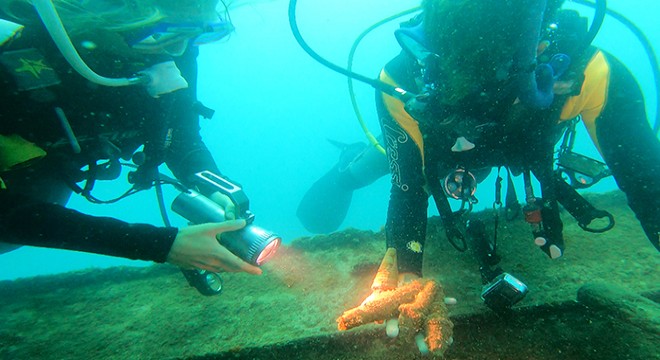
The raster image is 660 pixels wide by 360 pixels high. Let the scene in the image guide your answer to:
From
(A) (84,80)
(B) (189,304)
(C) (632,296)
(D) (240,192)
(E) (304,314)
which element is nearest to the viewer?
(C) (632,296)

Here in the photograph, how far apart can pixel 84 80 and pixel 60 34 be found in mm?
602

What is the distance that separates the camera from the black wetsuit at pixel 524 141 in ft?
7.66

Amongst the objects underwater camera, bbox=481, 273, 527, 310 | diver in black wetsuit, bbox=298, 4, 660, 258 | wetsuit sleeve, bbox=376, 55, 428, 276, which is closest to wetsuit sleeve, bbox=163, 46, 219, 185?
wetsuit sleeve, bbox=376, 55, 428, 276

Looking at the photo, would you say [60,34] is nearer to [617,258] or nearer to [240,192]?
[240,192]

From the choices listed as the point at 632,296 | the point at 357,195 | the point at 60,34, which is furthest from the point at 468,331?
the point at 357,195

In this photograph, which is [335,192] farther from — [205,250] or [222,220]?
[205,250]

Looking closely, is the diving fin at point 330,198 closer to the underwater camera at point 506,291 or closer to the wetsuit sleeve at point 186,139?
the wetsuit sleeve at point 186,139

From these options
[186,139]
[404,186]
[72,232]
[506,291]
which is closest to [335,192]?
[186,139]

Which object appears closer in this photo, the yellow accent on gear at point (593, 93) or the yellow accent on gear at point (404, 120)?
the yellow accent on gear at point (593, 93)

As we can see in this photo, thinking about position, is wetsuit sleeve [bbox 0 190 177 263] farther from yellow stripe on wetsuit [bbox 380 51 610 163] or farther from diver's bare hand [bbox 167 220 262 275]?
yellow stripe on wetsuit [bbox 380 51 610 163]

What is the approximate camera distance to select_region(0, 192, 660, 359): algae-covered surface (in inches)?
75.4

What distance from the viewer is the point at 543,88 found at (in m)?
1.99

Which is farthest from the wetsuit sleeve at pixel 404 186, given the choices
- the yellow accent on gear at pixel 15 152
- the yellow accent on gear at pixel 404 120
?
the yellow accent on gear at pixel 15 152

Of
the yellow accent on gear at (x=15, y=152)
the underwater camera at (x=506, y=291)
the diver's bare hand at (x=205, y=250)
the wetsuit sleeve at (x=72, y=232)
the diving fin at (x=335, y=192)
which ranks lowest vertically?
the underwater camera at (x=506, y=291)
